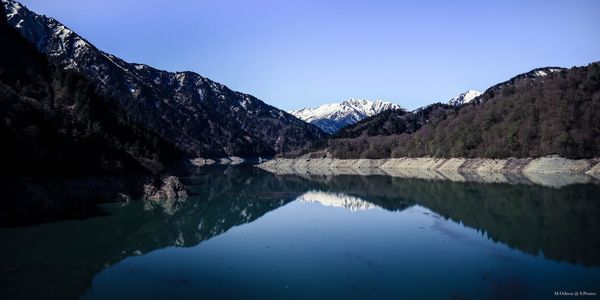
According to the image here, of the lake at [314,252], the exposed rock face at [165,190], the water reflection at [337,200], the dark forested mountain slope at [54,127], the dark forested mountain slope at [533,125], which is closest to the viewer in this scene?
the lake at [314,252]

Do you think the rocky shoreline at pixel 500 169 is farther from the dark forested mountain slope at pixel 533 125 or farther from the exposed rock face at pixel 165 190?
the exposed rock face at pixel 165 190

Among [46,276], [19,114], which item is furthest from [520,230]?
[19,114]

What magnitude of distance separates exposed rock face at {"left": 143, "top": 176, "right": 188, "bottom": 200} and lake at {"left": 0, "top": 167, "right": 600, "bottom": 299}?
5.47 m

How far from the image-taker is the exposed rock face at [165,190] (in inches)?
2471

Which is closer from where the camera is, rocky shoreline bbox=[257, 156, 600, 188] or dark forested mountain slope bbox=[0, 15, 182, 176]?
dark forested mountain slope bbox=[0, 15, 182, 176]

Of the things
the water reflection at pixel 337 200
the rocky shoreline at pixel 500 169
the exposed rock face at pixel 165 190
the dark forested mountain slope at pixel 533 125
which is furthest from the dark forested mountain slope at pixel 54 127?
the dark forested mountain slope at pixel 533 125

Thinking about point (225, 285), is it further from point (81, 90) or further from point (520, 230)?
point (81, 90)

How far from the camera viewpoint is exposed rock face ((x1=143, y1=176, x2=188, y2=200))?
6278 centimetres

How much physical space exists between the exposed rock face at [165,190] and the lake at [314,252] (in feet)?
17.9

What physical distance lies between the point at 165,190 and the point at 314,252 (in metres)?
38.3

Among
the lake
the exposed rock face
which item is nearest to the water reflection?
the lake

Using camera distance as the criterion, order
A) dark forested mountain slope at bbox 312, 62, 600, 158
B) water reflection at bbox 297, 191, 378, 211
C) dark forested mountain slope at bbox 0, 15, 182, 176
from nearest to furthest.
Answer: dark forested mountain slope at bbox 0, 15, 182, 176, water reflection at bbox 297, 191, 378, 211, dark forested mountain slope at bbox 312, 62, 600, 158

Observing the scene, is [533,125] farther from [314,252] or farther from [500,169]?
[314,252]

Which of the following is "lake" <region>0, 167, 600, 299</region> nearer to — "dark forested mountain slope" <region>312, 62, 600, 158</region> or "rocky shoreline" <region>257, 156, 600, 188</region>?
"rocky shoreline" <region>257, 156, 600, 188</region>
